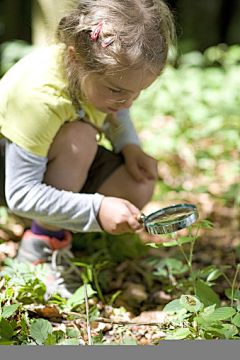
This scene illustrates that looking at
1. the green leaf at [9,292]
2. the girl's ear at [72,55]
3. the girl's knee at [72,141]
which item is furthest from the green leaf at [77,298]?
the girl's ear at [72,55]

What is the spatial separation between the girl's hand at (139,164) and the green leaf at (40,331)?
714mm

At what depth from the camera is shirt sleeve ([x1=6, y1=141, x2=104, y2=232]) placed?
121cm

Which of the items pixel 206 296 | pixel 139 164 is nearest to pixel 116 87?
pixel 139 164

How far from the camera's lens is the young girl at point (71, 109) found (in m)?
1.09

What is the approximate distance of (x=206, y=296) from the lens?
1.10 meters

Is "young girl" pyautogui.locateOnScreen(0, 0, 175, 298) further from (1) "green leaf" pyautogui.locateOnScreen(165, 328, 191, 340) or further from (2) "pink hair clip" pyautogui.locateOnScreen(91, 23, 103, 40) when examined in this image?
(1) "green leaf" pyautogui.locateOnScreen(165, 328, 191, 340)

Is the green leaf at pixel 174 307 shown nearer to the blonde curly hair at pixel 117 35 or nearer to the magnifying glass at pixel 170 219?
the magnifying glass at pixel 170 219

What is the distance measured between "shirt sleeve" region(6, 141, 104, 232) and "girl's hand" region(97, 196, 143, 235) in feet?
0.07

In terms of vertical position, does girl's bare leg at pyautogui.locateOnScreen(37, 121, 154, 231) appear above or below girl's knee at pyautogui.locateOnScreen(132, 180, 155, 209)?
above

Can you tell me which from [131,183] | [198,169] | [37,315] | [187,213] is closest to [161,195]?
[198,169]

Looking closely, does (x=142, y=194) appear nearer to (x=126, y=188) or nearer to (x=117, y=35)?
(x=126, y=188)

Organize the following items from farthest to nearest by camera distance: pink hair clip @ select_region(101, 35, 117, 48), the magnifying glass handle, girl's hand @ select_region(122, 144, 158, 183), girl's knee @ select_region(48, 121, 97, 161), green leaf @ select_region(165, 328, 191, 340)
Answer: girl's hand @ select_region(122, 144, 158, 183) → girl's knee @ select_region(48, 121, 97, 161) → the magnifying glass handle → pink hair clip @ select_region(101, 35, 117, 48) → green leaf @ select_region(165, 328, 191, 340)

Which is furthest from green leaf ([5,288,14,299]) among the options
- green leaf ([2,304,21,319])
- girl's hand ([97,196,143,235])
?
girl's hand ([97,196,143,235])

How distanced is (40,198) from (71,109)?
1.01 ft
